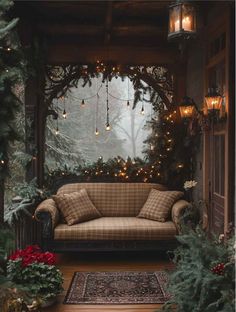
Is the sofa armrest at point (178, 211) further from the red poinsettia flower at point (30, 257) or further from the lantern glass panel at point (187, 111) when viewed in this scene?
the red poinsettia flower at point (30, 257)

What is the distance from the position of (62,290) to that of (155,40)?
13.6ft

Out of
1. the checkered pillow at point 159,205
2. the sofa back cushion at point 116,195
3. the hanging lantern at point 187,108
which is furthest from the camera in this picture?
the sofa back cushion at point 116,195

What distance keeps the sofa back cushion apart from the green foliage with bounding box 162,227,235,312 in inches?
109

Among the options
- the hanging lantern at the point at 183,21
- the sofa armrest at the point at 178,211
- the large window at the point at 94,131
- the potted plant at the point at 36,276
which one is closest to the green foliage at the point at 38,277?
the potted plant at the point at 36,276

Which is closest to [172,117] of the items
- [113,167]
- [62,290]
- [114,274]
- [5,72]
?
[113,167]

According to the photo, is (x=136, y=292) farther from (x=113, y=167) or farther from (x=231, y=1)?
(x=231, y=1)

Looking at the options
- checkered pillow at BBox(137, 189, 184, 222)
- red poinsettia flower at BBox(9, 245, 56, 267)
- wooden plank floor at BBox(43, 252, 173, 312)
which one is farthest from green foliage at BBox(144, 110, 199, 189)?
red poinsettia flower at BBox(9, 245, 56, 267)

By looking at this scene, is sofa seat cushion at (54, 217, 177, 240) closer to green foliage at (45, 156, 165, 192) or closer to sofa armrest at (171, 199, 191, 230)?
sofa armrest at (171, 199, 191, 230)

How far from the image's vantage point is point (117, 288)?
4.41 meters

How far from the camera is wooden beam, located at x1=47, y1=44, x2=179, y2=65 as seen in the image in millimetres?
6570

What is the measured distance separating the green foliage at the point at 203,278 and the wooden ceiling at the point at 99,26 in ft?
9.92

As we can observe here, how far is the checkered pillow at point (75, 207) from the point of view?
18.8ft

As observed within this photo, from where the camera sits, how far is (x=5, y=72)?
8.82ft

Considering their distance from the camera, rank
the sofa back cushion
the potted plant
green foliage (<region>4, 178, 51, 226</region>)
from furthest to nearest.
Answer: the sofa back cushion → green foliage (<region>4, 178, 51, 226</region>) → the potted plant
